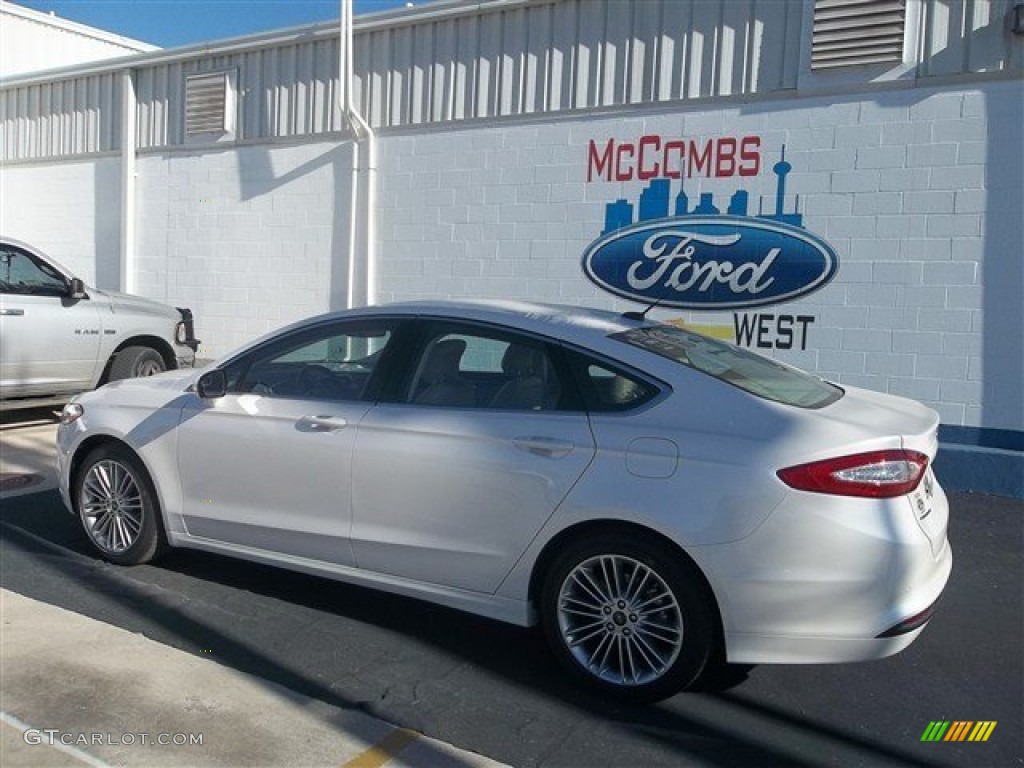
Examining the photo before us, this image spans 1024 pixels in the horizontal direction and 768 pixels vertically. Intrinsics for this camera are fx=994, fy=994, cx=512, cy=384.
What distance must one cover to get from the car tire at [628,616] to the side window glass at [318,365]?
140 cm

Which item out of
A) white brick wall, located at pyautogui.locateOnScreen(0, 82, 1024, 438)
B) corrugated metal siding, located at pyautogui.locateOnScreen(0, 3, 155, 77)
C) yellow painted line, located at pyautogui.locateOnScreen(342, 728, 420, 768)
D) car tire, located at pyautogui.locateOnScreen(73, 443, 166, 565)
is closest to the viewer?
yellow painted line, located at pyautogui.locateOnScreen(342, 728, 420, 768)

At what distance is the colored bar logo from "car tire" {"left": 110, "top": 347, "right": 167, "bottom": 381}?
313 inches

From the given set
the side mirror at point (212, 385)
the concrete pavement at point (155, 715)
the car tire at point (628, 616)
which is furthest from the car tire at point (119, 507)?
the car tire at point (628, 616)

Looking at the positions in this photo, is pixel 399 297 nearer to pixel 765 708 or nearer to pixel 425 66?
pixel 425 66

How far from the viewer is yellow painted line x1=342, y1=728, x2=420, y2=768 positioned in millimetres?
3490

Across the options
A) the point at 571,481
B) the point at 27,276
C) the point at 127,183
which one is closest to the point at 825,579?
the point at 571,481

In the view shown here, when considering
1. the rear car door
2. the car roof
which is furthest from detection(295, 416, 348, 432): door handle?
the car roof

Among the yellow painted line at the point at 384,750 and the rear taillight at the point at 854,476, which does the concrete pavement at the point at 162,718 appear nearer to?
the yellow painted line at the point at 384,750

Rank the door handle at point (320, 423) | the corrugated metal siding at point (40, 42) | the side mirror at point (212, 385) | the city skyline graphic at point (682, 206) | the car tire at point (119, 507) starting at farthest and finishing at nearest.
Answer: the corrugated metal siding at point (40, 42), the city skyline graphic at point (682, 206), the car tire at point (119, 507), the side mirror at point (212, 385), the door handle at point (320, 423)

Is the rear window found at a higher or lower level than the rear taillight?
higher

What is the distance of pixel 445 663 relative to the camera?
4.39m

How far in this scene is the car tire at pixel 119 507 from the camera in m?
5.31

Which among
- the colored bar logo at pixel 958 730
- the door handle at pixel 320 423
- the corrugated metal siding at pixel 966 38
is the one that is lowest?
the colored bar logo at pixel 958 730

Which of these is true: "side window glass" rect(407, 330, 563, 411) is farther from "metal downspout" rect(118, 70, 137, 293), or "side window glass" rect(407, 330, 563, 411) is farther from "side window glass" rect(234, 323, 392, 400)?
"metal downspout" rect(118, 70, 137, 293)
